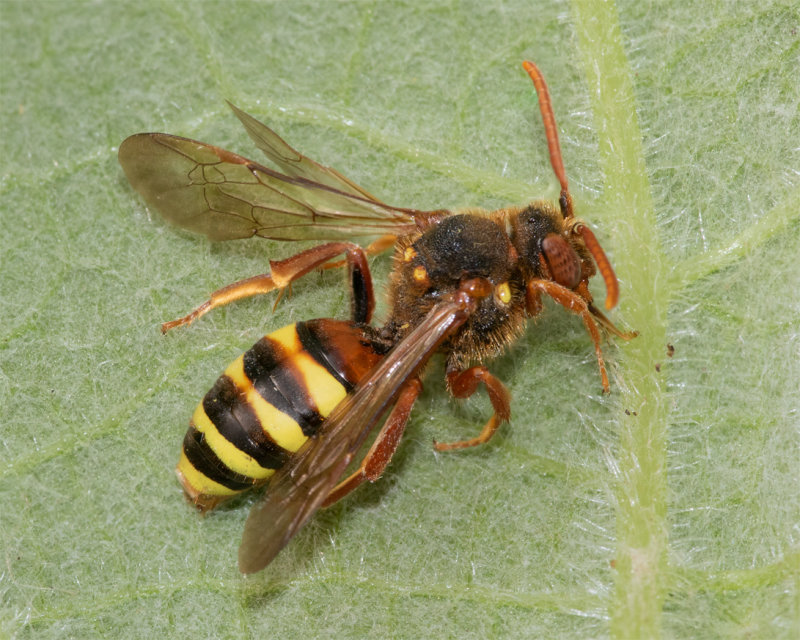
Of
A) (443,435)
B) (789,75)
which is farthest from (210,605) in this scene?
(789,75)

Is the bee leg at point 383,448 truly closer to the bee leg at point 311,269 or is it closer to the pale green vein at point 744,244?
the bee leg at point 311,269

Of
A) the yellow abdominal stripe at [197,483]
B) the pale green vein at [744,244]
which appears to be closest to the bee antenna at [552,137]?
the pale green vein at [744,244]

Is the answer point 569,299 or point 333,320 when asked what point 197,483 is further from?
point 569,299

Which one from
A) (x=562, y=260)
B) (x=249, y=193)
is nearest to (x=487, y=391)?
(x=562, y=260)

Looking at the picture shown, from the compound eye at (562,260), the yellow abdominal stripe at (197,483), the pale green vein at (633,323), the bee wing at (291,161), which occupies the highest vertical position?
the bee wing at (291,161)

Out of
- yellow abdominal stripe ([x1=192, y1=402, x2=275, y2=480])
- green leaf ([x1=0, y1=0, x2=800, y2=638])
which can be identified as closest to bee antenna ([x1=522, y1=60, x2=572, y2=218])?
green leaf ([x1=0, y1=0, x2=800, y2=638])

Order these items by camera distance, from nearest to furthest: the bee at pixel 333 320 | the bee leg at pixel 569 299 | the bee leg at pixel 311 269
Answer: the bee at pixel 333 320
the bee leg at pixel 569 299
the bee leg at pixel 311 269
